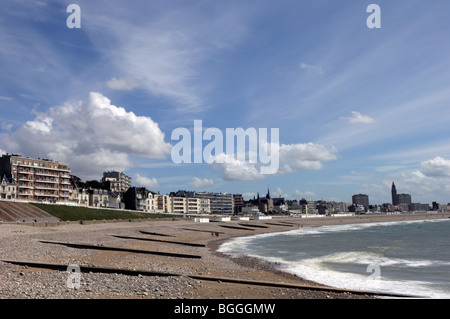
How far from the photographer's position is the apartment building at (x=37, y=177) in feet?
370

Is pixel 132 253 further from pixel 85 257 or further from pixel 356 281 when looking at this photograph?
pixel 356 281

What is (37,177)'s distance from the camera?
11800 cm

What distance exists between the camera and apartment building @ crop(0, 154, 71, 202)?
Answer: 112625 millimetres

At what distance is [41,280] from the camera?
16.7 meters
